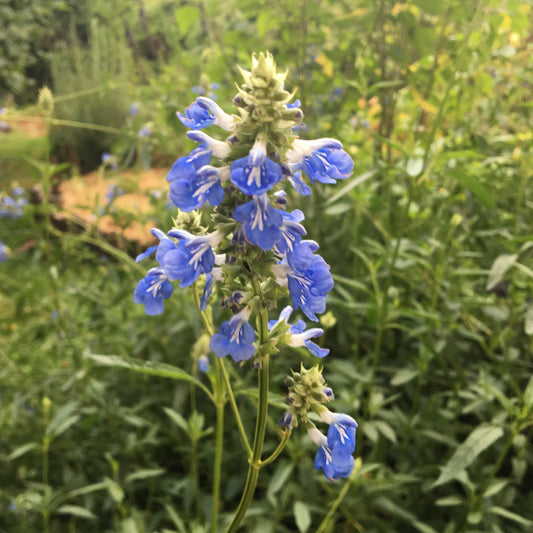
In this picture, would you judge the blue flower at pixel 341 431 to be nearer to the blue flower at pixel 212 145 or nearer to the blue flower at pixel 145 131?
the blue flower at pixel 212 145

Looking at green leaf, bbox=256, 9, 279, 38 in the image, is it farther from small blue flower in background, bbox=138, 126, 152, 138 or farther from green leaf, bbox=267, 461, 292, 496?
green leaf, bbox=267, 461, 292, 496

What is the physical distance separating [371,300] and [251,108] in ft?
5.12

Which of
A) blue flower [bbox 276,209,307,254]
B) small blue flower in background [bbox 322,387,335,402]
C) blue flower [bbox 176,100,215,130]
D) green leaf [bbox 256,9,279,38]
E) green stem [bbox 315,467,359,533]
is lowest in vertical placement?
green stem [bbox 315,467,359,533]

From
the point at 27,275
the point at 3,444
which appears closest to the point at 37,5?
the point at 27,275

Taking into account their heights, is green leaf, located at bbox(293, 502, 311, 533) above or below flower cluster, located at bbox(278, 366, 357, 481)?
below

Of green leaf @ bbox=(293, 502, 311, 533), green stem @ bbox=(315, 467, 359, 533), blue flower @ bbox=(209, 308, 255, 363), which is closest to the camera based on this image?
blue flower @ bbox=(209, 308, 255, 363)

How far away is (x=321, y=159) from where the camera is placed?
970 millimetres

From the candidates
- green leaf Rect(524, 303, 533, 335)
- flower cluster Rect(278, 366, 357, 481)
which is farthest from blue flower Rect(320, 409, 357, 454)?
green leaf Rect(524, 303, 533, 335)

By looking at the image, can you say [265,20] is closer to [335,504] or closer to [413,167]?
[413,167]

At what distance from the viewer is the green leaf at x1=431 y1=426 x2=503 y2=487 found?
5.14 feet

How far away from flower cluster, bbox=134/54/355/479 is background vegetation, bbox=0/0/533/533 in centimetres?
98

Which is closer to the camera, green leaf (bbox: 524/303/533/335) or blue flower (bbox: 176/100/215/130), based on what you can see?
blue flower (bbox: 176/100/215/130)

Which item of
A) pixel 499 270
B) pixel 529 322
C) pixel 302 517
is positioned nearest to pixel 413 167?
pixel 499 270

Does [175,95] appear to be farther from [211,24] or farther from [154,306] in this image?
[154,306]
